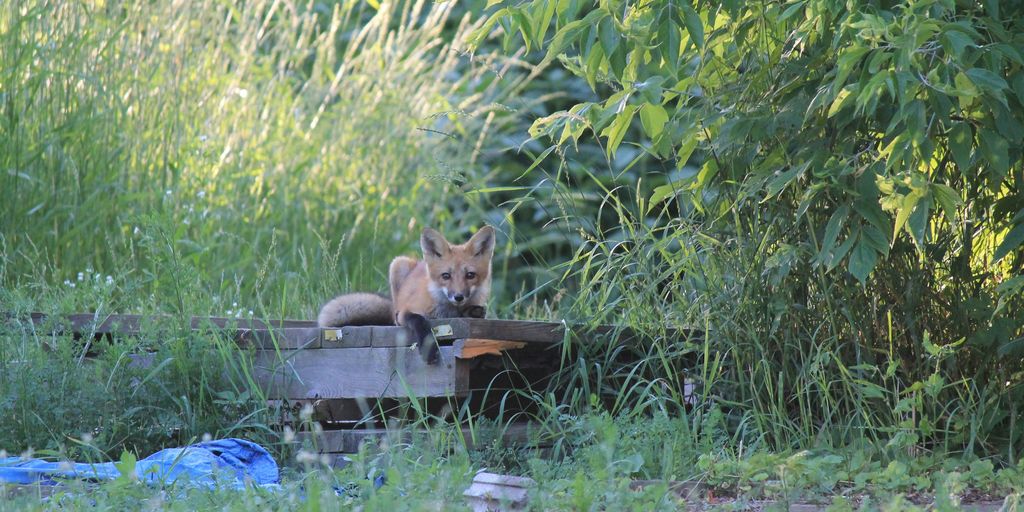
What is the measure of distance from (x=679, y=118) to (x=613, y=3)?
84 centimetres

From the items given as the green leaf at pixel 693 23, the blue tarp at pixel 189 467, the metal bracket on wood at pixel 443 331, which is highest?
the green leaf at pixel 693 23

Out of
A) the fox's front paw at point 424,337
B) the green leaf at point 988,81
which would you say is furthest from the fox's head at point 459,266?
the green leaf at point 988,81

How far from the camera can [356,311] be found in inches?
194

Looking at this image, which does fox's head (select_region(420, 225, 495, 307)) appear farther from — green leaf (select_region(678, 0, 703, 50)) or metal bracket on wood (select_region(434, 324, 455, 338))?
green leaf (select_region(678, 0, 703, 50))

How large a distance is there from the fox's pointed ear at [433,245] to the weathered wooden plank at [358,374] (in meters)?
1.06

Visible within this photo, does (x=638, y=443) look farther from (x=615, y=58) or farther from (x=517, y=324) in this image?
(x=615, y=58)

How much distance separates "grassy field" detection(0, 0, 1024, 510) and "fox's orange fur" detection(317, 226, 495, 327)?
35 cm

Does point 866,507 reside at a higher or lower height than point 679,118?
lower

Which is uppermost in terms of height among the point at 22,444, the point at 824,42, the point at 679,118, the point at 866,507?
the point at 824,42

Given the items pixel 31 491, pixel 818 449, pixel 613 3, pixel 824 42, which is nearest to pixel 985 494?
pixel 818 449

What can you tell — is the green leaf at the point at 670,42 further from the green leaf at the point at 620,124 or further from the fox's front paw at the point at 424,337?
the fox's front paw at the point at 424,337

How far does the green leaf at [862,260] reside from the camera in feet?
10.9

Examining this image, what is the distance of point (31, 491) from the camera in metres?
3.32

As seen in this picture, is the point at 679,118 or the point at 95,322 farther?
the point at 95,322
